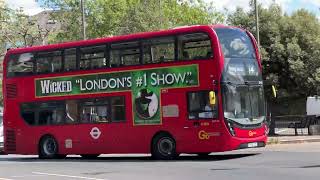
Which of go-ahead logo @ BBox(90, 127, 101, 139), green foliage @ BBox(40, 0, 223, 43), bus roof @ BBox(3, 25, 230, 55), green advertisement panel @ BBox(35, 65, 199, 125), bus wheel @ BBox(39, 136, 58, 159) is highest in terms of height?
green foliage @ BBox(40, 0, 223, 43)

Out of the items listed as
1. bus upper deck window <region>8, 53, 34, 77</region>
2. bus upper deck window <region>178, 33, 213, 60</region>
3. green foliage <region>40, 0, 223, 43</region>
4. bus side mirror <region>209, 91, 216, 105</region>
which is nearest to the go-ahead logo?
bus upper deck window <region>8, 53, 34, 77</region>

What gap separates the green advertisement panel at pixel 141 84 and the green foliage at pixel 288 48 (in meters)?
14.3

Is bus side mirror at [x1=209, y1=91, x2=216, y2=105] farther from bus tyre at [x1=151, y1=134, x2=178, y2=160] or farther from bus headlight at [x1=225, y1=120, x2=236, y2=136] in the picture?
bus tyre at [x1=151, y1=134, x2=178, y2=160]

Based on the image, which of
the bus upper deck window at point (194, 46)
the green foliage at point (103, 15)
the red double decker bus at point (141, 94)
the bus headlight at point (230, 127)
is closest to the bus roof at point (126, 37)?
the red double decker bus at point (141, 94)

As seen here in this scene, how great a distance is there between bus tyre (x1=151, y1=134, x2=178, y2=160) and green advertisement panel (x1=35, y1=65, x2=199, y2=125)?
56cm

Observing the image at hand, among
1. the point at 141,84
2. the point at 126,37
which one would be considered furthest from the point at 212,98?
the point at 126,37

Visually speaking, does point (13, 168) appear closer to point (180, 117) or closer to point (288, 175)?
point (180, 117)

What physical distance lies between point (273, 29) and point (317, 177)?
72.5 ft

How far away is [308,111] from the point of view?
5012cm

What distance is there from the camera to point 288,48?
3453cm

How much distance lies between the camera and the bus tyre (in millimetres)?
20828

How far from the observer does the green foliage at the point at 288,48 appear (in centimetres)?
3425

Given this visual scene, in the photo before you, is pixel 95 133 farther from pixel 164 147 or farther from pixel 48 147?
pixel 164 147

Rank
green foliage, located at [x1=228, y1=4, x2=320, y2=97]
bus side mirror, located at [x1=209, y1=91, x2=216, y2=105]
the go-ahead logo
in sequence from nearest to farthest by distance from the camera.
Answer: bus side mirror, located at [x1=209, y1=91, x2=216, y2=105]
the go-ahead logo
green foliage, located at [x1=228, y1=4, x2=320, y2=97]
